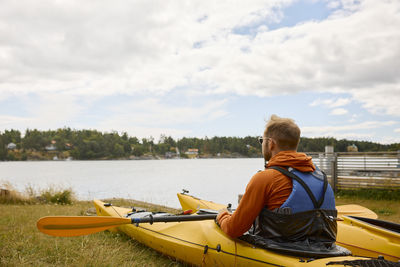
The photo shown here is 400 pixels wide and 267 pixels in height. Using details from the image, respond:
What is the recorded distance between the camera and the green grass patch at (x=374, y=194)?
962 cm

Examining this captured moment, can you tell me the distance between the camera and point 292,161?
2514 mm

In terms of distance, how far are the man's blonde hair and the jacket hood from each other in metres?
0.07

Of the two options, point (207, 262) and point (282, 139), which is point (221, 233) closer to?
point (207, 262)

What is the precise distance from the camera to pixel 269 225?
2641 millimetres

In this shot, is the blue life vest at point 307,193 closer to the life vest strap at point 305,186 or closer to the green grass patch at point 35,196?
the life vest strap at point 305,186

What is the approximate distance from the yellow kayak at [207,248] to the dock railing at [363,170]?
339 inches

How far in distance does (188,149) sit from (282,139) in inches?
3422

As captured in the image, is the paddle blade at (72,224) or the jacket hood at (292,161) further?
the paddle blade at (72,224)

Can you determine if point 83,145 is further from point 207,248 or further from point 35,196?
point 207,248

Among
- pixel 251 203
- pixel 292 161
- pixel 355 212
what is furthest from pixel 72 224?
pixel 355 212

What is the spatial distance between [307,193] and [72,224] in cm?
241

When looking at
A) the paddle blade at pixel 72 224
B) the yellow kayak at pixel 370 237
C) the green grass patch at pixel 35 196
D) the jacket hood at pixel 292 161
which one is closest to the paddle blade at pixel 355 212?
the yellow kayak at pixel 370 237

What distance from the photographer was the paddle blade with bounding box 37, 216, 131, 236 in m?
3.22

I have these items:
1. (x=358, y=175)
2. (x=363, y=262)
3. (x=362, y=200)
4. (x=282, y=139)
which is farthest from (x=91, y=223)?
(x=358, y=175)
